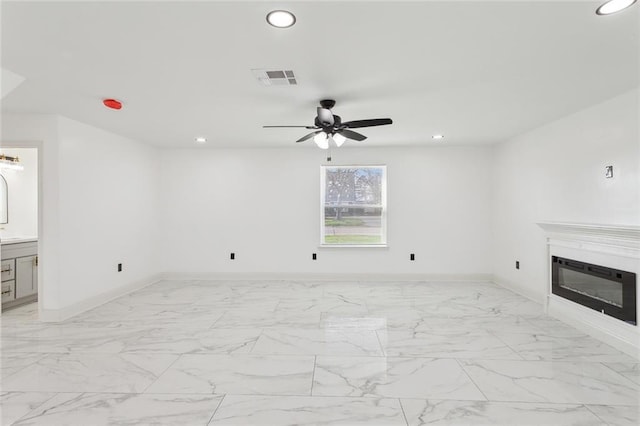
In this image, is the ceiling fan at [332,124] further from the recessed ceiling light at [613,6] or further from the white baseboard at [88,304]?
the white baseboard at [88,304]

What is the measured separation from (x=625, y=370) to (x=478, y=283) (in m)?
2.97

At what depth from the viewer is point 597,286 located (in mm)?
3203

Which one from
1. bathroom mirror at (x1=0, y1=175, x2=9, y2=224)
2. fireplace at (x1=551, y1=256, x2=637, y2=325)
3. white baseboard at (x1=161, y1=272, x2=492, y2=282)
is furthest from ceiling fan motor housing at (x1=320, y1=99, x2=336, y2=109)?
bathroom mirror at (x1=0, y1=175, x2=9, y2=224)

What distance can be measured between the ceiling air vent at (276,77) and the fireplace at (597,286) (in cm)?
348

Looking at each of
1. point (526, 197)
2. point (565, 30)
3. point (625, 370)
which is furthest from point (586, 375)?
point (526, 197)

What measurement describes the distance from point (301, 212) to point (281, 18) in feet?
13.5

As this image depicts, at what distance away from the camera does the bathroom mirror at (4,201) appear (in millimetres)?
4808

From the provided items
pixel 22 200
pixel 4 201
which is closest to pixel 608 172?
pixel 22 200

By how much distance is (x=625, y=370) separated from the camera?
8.30ft

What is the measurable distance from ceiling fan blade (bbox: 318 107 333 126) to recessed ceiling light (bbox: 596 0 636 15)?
190cm

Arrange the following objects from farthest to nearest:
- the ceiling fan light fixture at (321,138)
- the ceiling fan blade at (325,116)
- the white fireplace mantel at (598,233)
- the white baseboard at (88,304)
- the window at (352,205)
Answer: the window at (352,205)
the white baseboard at (88,304)
the ceiling fan light fixture at (321,138)
the ceiling fan blade at (325,116)
the white fireplace mantel at (598,233)

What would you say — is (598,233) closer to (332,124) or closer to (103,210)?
(332,124)

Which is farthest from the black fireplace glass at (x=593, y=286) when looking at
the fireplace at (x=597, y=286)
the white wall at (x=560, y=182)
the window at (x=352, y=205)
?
the window at (x=352, y=205)

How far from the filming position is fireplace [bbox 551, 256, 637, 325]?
285 centimetres
